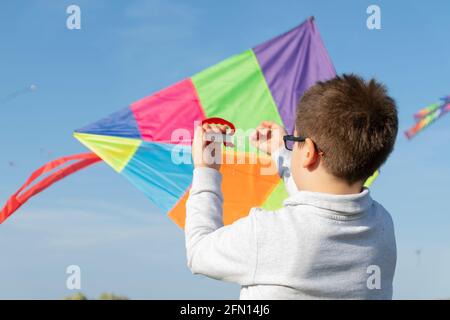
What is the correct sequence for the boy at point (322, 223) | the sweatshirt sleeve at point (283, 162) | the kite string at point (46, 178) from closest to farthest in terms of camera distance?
the boy at point (322, 223) → the sweatshirt sleeve at point (283, 162) → the kite string at point (46, 178)

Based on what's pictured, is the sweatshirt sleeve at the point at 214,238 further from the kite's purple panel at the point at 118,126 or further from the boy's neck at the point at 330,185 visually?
the kite's purple panel at the point at 118,126

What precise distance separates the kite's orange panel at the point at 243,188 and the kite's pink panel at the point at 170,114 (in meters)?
0.52

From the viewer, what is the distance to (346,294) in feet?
5.76

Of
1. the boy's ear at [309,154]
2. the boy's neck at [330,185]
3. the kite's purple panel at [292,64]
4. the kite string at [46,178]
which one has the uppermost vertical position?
the kite's purple panel at [292,64]

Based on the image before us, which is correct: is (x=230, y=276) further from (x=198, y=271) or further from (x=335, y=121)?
(x=335, y=121)

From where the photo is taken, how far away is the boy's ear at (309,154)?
1.79 m

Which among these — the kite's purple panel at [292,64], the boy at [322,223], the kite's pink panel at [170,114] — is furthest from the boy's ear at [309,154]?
the kite's purple panel at [292,64]

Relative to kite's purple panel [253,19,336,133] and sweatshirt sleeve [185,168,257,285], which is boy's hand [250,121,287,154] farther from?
kite's purple panel [253,19,336,133]

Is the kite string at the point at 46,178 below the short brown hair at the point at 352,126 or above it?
above

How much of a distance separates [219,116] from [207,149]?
3562 millimetres


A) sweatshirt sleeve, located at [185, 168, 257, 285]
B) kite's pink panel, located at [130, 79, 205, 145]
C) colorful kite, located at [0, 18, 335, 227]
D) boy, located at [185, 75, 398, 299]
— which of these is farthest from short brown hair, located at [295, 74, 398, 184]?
kite's pink panel, located at [130, 79, 205, 145]

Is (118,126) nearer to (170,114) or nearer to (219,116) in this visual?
(170,114)

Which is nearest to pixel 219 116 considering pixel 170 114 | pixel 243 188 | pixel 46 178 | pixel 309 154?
pixel 170 114
